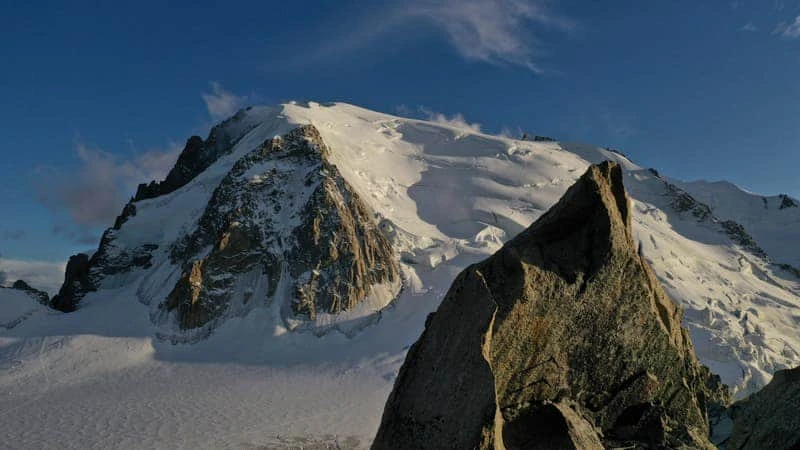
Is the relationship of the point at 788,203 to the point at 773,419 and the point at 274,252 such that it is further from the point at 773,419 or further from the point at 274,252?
the point at 773,419

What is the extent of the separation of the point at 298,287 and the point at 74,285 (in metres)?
32.0

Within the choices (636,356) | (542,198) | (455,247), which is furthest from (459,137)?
(636,356)

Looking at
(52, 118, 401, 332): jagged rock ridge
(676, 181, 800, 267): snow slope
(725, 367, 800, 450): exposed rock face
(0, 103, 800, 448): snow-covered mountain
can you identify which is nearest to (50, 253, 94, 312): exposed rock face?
(52, 118, 401, 332): jagged rock ridge

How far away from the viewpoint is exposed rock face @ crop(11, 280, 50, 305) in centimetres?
7566

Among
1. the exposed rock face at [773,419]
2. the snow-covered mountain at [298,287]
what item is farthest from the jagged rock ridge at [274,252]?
the exposed rock face at [773,419]

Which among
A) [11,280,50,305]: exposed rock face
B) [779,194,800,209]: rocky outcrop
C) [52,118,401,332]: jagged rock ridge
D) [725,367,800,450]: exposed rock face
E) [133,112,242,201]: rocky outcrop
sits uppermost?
[779,194,800,209]: rocky outcrop

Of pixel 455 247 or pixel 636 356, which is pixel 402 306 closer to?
pixel 455 247

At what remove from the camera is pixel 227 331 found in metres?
62.7

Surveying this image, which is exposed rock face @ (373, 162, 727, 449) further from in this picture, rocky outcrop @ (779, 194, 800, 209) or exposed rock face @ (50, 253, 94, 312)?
rocky outcrop @ (779, 194, 800, 209)

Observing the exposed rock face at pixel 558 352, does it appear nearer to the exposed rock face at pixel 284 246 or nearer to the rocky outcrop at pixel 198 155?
the exposed rock face at pixel 284 246

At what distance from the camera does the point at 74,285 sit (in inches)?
3004

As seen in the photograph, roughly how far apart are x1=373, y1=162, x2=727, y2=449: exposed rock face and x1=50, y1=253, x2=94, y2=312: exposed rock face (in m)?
75.1

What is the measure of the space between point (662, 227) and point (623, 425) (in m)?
98.4

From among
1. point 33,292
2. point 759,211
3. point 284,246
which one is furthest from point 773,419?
point 759,211
